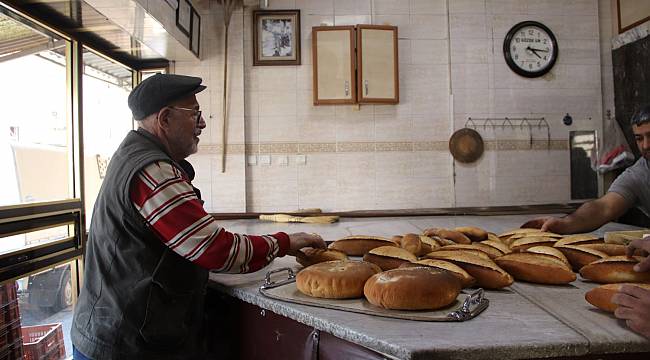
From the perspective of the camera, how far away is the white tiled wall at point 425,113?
4.55m

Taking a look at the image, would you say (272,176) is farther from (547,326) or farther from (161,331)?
(547,326)

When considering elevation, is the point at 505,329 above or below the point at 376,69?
below

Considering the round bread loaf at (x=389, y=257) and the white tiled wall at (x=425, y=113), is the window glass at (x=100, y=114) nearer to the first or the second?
the white tiled wall at (x=425, y=113)

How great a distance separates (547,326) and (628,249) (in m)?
0.54

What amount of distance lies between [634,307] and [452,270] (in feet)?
1.32

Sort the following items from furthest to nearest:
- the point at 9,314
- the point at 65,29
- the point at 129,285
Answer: the point at 65,29
the point at 9,314
the point at 129,285

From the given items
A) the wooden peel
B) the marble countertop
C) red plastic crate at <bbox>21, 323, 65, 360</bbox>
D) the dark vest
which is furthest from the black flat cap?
red plastic crate at <bbox>21, 323, 65, 360</bbox>

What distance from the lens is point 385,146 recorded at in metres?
4.59

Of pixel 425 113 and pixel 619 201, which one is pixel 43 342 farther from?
pixel 425 113

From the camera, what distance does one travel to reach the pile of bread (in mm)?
971

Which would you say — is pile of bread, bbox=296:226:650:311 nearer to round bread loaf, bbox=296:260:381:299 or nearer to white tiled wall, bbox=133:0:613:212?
round bread loaf, bbox=296:260:381:299

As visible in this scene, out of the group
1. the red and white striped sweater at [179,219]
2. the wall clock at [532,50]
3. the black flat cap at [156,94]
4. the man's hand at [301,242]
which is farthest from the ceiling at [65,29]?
the wall clock at [532,50]

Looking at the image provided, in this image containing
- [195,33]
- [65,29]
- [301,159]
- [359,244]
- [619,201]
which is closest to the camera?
[359,244]

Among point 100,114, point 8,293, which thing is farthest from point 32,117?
point 8,293
